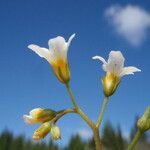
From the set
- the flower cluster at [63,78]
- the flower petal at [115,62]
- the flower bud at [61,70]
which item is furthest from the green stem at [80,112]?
the flower petal at [115,62]

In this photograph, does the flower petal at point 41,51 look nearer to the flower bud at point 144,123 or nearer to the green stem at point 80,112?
the green stem at point 80,112

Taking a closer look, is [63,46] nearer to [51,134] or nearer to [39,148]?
[51,134]

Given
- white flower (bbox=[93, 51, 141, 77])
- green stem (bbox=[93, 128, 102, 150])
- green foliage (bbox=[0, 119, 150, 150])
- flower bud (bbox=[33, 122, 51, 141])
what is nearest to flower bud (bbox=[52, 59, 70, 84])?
white flower (bbox=[93, 51, 141, 77])

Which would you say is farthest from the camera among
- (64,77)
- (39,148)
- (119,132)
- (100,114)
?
(39,148)

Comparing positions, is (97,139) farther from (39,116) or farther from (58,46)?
(58,46)

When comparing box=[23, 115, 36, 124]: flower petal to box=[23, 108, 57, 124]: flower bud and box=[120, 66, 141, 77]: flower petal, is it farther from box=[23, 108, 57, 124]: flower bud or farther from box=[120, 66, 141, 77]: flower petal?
box=[120, 66, 141, 77]: flower petal

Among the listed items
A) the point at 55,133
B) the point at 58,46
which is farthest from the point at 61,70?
the point at 55,133

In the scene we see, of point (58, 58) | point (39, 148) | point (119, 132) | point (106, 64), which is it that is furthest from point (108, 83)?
point (39, 148)
